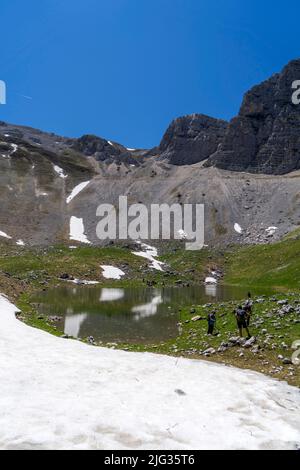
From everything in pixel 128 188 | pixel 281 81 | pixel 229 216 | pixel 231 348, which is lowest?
pixel 231 348

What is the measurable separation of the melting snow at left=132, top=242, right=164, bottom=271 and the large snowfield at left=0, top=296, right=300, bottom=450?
226 feet

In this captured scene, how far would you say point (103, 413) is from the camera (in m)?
13.7

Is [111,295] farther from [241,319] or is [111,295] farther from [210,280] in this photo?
[241,319]

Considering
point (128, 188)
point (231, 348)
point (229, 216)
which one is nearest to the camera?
point (231, 348)

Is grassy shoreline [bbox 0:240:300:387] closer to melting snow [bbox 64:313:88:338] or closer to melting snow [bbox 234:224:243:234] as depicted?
melting snow [bbox 64:313:88:338]

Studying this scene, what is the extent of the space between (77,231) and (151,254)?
32921mm

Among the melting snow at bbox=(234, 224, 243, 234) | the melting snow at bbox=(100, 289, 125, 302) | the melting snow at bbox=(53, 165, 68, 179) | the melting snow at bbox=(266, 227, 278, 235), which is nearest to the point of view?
the melting snow at bbox=(100, 289, 125, 302)

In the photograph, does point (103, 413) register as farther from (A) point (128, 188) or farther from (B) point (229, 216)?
(A) point (128, 188)

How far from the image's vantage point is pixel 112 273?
8194 cm

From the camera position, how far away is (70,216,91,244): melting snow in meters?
120

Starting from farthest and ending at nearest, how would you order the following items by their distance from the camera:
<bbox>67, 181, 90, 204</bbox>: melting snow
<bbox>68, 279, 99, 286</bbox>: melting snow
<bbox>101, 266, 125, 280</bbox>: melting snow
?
<bbox>67, 181, 90, 204</bbox>: melting snow, <bbox>101, 266, 125, 280</bbox>: melting snow, <bbox>68, 279, 99, 286</bbox>: melting snow

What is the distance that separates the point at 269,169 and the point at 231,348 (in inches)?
5922

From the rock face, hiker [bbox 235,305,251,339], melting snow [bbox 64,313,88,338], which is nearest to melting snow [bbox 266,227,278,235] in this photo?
the rock face

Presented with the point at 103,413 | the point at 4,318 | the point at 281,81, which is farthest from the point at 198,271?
the point at 281,81
